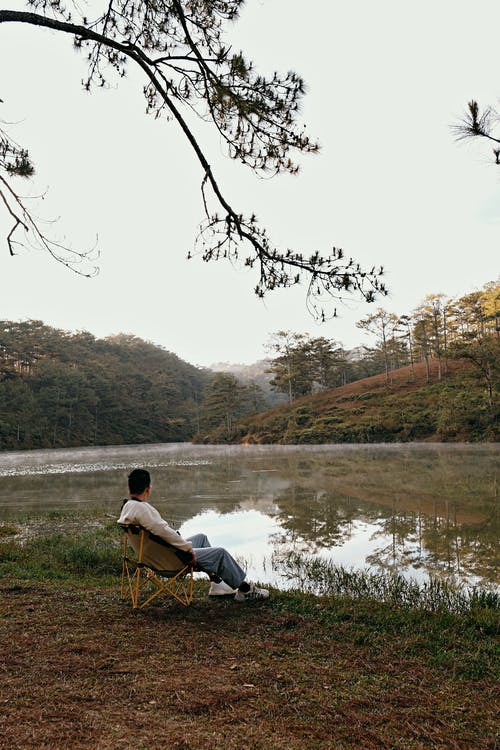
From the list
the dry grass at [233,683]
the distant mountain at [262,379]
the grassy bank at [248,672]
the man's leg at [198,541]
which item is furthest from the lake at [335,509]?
the distant mountain at [262,379]

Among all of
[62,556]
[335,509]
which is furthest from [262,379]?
[62,556]

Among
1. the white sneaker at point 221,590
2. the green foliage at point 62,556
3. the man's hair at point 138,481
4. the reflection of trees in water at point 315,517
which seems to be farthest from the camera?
the reflection of trees in water at point 315,517

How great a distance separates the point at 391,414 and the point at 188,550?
34.7 metres

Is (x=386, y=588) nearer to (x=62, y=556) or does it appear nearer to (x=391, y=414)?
(x=62, y=556)

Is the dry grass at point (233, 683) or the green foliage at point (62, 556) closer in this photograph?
the dry grass at point (233, 683)

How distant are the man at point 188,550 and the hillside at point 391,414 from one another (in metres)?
28.2

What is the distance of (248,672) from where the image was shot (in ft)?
9.14

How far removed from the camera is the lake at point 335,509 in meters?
6.04

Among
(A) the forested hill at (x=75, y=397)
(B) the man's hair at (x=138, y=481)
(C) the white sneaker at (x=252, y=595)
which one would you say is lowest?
(C) the white sneaker at (x=252, y=595)

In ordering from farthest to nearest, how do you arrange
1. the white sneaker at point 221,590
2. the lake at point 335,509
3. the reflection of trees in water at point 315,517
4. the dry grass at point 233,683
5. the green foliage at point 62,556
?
the reflection of trees in water at point 315,517, the lake at point 335,509, the green foliage at point 62,556, the white sneaker at point 221,590, the dry grass at point 233,683

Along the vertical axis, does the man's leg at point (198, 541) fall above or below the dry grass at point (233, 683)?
above

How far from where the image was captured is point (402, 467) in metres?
16.4

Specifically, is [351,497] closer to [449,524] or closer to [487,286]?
[449,524]

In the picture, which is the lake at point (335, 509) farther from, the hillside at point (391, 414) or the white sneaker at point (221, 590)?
the hillside at point (391, 414)
